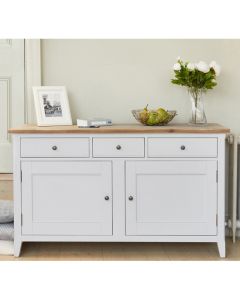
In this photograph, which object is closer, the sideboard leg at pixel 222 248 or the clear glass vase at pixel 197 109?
the sideboard leg at pixel 222 248

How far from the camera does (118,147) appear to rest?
10.9 ft

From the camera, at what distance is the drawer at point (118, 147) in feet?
10.9

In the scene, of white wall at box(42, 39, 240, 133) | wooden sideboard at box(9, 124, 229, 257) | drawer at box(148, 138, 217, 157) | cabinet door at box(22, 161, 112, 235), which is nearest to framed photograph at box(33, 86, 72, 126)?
white wall at box(42, 39, 240, 133)

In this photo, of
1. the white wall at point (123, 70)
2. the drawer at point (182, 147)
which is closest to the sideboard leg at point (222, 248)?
the drawer at point (182, 147)

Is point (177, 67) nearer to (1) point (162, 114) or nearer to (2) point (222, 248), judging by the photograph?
(1) point (162, 114)

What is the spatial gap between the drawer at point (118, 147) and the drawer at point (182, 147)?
2.6 inches

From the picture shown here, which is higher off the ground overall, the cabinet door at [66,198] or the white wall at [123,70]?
the white wall at [123,70]

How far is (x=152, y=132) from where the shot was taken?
3.30 metres

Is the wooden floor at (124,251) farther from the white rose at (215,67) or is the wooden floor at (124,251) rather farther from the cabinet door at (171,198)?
the white rose at (215,67)

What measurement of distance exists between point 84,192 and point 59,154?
0.27 meters

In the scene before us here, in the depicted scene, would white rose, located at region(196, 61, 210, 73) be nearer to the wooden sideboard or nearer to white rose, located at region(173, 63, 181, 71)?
white rose, located at region(173, 63, 181, 71)

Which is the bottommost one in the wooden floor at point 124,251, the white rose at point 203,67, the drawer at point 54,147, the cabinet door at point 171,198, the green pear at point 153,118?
the wooden floor at point 124,251

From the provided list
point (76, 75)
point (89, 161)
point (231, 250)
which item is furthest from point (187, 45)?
point (231, 250)

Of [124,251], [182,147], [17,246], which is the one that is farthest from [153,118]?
[17,246]
